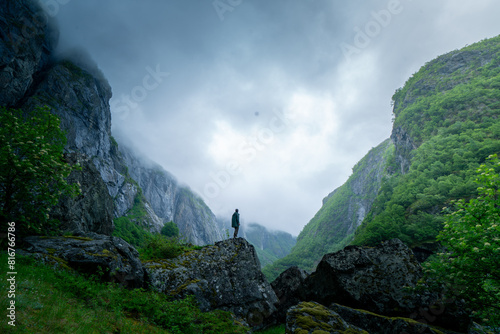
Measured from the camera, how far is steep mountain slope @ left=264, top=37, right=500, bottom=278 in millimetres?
46594

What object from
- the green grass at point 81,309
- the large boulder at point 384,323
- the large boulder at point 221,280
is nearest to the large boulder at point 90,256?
the green grass at point 81,309

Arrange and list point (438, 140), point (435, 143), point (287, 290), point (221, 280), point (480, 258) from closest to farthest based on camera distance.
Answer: point (480, 258) → point (221, 280) → point (287, 290) → point (438, 140) → point (435, 143)

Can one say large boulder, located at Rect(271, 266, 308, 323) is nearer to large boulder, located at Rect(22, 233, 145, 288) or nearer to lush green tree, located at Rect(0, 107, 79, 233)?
large boulder, located at Rect(22, 233, 145, 288)

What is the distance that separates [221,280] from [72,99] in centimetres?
10216

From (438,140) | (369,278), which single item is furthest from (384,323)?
(438,140)

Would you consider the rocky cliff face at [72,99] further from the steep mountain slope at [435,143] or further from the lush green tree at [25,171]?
the steep mountain slope at [435,143]

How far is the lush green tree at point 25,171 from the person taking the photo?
849cm

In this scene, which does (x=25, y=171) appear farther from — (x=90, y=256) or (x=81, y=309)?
(x=81, y=309)

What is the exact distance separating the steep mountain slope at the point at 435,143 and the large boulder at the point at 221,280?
42.6 m

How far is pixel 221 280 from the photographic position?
12.3 m

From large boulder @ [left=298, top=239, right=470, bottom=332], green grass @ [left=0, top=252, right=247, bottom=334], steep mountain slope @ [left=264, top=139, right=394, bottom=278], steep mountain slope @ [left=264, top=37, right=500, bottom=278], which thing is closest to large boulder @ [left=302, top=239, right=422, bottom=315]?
large boulder @ [left=298, top=239, right=470, bottom=332]

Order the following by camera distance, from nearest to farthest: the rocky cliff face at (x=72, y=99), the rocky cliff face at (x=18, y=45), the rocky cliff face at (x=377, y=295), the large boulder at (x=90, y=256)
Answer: the large boulder at (x=90, y=256) < the rocky cliff face at (x=377, y=295) < the rocky cliff face at (x=72, y=99) < the rocky cliff face at (x=18, y=45)

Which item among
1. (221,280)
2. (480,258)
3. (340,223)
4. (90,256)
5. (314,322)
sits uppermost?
(340,223)

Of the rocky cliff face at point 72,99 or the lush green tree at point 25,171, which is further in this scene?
the rocky cliff face at point 72,99
